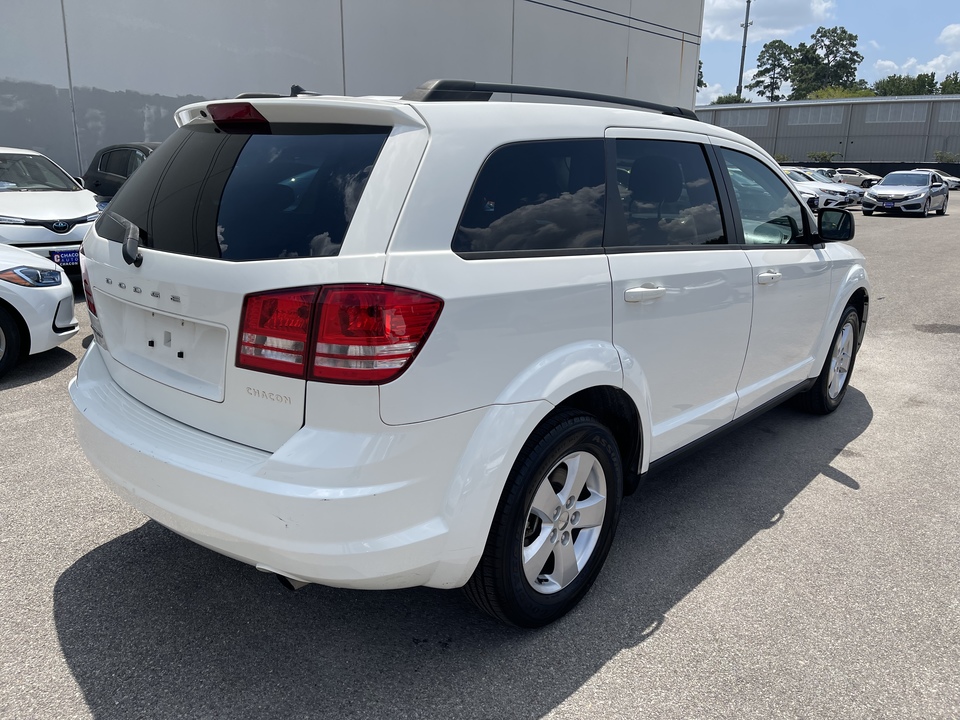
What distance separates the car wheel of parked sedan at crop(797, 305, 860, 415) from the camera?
4.81m

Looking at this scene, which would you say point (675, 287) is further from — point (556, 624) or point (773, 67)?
point (773, 67)

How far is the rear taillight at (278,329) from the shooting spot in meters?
2.05

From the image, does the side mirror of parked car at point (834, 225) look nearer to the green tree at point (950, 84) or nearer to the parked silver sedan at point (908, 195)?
the parked silver sedan at point (908, 195)

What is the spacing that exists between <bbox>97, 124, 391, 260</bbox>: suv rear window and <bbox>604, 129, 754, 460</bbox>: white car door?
3.45ft

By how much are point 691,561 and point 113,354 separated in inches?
97.0

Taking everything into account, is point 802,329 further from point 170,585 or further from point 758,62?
point 758,62

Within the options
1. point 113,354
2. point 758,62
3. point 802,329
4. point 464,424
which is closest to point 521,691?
point 464,424

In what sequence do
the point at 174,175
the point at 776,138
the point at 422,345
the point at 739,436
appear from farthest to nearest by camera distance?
the point at 776,138, the point at 739,436, the point at 174,175, the point at 422,345

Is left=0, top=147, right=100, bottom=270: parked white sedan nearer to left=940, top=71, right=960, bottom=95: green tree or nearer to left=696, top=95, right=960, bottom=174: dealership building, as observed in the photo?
left=696, top=95, right=960, bottom=174: dealership building

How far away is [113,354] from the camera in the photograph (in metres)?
2.70

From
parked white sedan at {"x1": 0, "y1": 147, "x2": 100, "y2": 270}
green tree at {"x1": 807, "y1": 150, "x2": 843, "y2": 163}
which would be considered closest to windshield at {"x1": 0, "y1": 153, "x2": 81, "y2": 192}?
parked white sedan at {"x1": 0, "y1": 147, "x2": 100, "y2": 270}

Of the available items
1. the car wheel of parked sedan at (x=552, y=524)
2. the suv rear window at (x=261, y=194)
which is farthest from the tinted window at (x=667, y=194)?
the suv rear window at (x=261, y=194)

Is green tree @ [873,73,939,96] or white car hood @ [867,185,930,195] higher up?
green tree @ [873,73,939,96]

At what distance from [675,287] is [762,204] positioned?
1.31 metres
